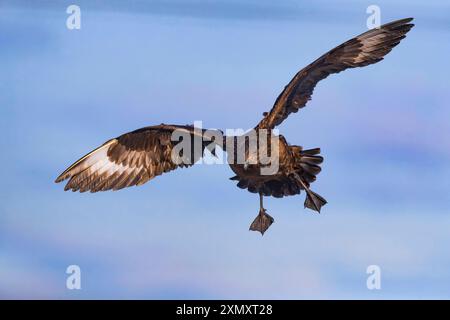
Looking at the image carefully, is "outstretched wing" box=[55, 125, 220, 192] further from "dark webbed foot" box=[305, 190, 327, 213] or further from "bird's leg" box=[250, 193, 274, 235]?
"dark webbed foot" box=[305, 190, 327, 213]

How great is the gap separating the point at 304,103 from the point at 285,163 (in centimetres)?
110

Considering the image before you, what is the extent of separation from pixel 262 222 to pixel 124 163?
241 cm

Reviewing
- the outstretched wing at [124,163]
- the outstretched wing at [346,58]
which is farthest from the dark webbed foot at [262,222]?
the outstretched wing at [346,58]

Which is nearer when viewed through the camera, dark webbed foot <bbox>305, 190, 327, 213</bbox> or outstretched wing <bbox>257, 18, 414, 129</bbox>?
outstretched wing <bbox>257, 18, 414, 129</bbox>

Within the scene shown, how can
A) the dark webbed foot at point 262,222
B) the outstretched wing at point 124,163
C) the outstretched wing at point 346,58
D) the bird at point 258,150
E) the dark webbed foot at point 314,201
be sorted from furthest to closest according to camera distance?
the dark webbed foot at point 262,222 → the outstretched wing at point 124,163 → the dark webbed foot at point 314,201 → the outstretched wing at point 346,58 → the bird at point 258,150

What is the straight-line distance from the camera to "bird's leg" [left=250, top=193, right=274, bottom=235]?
19.8 metres

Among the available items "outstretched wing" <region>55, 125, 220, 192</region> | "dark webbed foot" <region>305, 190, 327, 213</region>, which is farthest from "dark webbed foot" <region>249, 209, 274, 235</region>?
"outstretched wing" <region>55, 125, 220, 192</region>

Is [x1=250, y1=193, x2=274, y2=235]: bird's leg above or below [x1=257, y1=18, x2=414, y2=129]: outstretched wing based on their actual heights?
below

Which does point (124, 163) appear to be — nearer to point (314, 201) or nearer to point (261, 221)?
point (261, 221)

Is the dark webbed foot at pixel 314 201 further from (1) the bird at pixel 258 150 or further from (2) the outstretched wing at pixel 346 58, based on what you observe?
(2) the outstretched wing at pixel 346 58

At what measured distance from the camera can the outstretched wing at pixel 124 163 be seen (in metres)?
19.4

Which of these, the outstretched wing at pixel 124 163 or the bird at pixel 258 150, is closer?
the bird at pixel 258 150

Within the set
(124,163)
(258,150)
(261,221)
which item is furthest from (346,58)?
(124,163)
